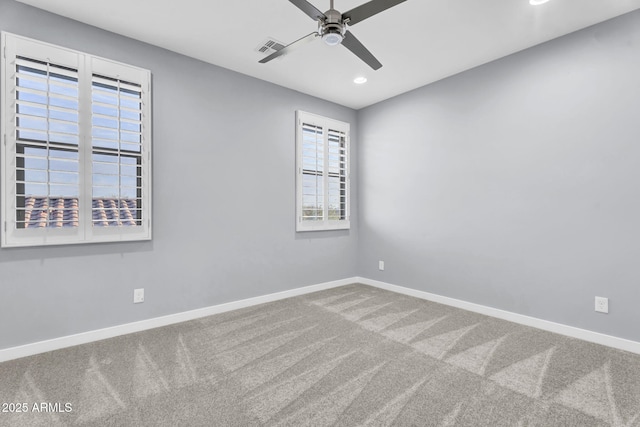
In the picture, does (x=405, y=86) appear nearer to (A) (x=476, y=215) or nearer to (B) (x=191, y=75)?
(A) (x=476, y=215)

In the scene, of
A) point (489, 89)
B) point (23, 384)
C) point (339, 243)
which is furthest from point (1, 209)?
point (489, 89)

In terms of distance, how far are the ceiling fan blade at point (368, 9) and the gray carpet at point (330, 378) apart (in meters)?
2.32

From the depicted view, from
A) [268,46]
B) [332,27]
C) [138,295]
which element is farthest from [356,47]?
[138,295]

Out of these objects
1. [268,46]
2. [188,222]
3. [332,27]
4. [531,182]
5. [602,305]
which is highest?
[268,46]

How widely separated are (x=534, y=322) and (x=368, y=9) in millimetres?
3166

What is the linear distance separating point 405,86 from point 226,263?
3173mm

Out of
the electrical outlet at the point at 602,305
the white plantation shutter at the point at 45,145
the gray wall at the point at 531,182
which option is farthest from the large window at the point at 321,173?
the electrical outlet at the point at 602,305

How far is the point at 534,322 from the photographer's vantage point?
292 cm

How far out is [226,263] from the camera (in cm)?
336

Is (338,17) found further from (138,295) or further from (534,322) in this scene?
(534,322)

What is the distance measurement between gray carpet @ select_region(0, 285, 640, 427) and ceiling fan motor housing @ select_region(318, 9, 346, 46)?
2.25m

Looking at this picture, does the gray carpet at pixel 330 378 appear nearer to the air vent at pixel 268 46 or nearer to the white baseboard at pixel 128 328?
the white baseboard at pixel 128 328

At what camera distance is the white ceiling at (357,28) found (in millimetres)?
2332

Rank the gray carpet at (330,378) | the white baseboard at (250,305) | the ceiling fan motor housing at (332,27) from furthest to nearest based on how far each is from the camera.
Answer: the white baseboard at (250,305), the ceiling fan motor housing at (332,27), the gray carpet at (330,378)
